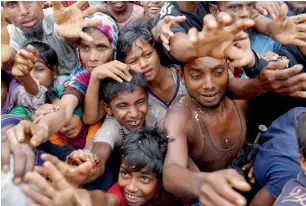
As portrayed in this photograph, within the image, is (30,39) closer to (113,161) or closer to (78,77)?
(78,77)

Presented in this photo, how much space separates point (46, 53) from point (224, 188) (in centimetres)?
170

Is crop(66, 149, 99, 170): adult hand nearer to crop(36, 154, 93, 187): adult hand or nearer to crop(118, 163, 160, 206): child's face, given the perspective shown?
crop(118, 163, 160, 206): child's face

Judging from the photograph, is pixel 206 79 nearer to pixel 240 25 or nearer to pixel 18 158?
pixel 240 25

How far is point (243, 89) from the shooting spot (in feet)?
7.10

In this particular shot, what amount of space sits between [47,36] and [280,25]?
151 cm

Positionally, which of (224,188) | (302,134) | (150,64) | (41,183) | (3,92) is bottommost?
(3,92)

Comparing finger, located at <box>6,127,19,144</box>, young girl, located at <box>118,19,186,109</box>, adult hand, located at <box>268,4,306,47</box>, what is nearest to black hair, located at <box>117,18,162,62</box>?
young girl, located at <box>118,19,186,109</box>

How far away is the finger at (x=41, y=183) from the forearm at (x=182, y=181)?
438mm

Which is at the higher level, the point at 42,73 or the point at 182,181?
the point at 182,181

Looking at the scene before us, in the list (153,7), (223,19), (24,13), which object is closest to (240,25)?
(223,19)

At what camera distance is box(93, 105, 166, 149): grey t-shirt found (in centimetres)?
231

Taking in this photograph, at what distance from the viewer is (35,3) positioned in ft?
9.71

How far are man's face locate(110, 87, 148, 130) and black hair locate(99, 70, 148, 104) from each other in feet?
0.06

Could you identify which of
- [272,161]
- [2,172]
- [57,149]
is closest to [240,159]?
[272,161]
